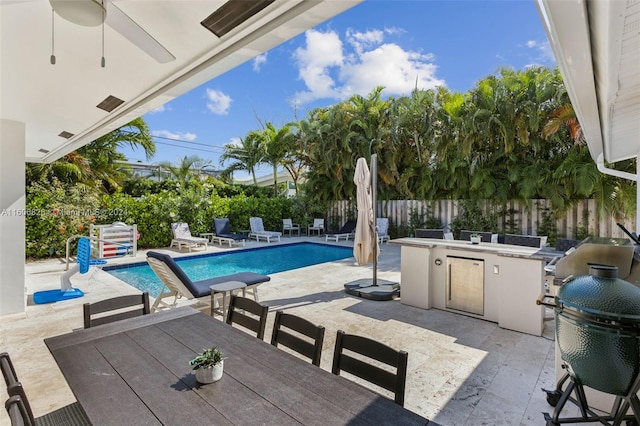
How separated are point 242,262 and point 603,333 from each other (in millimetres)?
10218

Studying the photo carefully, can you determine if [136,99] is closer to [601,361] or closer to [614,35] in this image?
[614,35]

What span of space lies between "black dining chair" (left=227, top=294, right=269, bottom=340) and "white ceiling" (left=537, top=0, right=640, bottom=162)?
247cm

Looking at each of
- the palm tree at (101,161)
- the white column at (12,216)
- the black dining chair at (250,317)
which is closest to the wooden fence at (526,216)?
the palm tree at (101,161)

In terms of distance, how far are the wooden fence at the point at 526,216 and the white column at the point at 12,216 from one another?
39.6 feet

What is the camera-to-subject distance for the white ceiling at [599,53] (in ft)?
5.15

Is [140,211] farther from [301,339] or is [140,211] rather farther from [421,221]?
[301,339]

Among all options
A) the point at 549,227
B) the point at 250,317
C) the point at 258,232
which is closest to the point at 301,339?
the point at 250,317

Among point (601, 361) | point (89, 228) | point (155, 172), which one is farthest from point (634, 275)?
point (155, 172)

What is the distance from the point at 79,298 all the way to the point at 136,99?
12.8ft

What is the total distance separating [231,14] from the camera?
7.45 feet

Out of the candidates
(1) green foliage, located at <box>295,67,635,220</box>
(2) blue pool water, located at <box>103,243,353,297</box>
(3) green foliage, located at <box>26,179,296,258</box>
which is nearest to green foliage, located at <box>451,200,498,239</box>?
(1) green foliage, located at <box>295,67,635,220</box>

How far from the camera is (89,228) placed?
10.1 metres

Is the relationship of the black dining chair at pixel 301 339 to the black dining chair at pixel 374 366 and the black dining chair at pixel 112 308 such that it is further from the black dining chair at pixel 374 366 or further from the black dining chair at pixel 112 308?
the black dining chair at pixel 112 308

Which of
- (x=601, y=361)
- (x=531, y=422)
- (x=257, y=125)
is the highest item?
(x=257, y=125)
